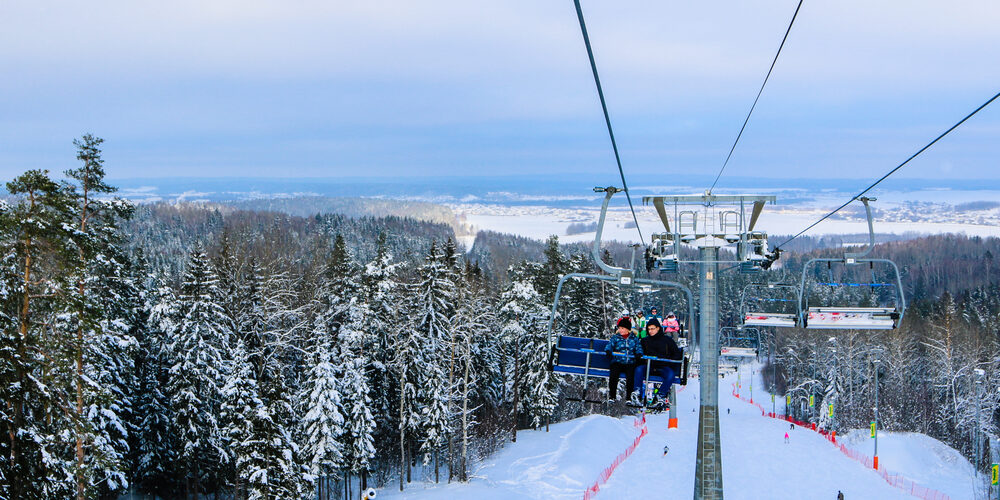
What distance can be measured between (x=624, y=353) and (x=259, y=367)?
24.3m

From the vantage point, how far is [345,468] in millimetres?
35906

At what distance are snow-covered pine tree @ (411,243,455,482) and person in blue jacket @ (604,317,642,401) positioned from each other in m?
22.3

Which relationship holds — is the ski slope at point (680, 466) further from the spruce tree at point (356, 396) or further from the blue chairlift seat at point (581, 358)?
the blue chairlift seat at point (581, 358)

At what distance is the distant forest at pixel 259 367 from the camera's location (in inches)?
722

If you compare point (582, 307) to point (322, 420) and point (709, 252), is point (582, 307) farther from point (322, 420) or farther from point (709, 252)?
point (709, 252)

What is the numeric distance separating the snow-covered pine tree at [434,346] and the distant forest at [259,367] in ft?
0.41

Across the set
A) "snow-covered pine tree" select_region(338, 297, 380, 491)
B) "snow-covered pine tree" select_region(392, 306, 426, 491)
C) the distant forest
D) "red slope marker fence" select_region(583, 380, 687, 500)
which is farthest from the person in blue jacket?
"snow-covered pine tree" select_region(392, 306, 426, 491)

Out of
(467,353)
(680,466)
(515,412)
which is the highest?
(467,353)

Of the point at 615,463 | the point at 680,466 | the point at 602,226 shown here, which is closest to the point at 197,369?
the point at 615,463

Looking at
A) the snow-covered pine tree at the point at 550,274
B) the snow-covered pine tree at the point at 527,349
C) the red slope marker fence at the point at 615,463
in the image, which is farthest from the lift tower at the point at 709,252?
the snow-covered pine tree at the point at 550,274

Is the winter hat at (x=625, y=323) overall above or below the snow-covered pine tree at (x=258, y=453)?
above

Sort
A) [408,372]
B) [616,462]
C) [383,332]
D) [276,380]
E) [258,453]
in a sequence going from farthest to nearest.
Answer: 1. [616,462]
2. [383,332]
3. [408,372]
4. [276,380]
5. [258,453]

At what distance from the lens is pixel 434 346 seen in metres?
38.2

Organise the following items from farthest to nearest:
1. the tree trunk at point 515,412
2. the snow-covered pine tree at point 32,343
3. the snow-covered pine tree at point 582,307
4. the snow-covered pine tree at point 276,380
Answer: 1. the snow-covered pine tree at point 582,307
2. the tree trunk at point 515,412
3. the snow-covered pine tree at point 276,380
4. the snow-covered pine tree at point 32,343
